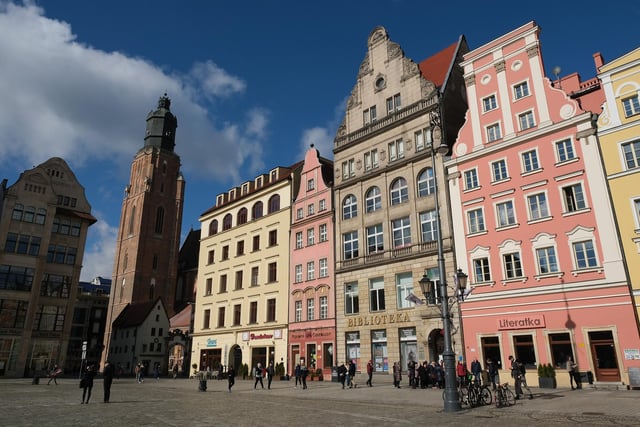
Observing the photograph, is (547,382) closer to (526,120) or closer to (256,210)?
(526,120)

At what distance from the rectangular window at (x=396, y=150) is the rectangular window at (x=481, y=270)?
10193 mm

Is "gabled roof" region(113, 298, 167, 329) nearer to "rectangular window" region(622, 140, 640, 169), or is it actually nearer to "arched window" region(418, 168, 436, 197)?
"arched window" region(418, 168, 436, 197)

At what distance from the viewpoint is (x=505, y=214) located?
90.3 ft

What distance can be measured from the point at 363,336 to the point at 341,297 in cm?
388

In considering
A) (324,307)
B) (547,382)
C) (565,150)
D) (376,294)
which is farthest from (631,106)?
(324,307)

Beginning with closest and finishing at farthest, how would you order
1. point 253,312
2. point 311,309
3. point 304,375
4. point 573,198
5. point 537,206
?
1. point 573,198
2. point 537,206
3. point 304,375
4. point 311,309
5. point 253,312

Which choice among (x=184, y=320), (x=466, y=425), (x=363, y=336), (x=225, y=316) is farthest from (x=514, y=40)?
(x=184, y=320)

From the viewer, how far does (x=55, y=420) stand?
13219 millimetres

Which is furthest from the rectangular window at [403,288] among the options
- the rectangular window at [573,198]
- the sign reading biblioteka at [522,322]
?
the rectangular window at [573,198]

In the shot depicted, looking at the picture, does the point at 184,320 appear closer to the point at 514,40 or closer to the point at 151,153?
the point at 151,153

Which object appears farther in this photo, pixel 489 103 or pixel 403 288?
pixel 403 288

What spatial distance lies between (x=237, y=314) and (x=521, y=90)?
109ft

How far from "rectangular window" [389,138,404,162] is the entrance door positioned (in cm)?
1731

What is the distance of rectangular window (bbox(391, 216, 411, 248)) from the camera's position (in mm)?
32250
